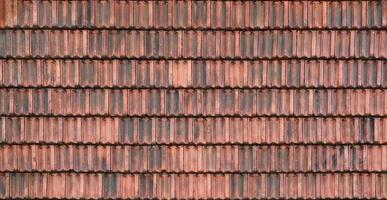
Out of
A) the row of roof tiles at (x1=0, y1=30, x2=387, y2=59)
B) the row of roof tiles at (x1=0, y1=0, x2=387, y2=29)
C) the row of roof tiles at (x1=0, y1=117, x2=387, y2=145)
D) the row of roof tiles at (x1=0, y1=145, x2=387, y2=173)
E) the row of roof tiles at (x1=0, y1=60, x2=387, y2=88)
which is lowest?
the row of roof tiles at (x1=0, y1=145, x2=387, y2=173)

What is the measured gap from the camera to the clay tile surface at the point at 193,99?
319 cm

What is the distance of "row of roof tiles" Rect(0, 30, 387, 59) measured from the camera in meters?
3.19

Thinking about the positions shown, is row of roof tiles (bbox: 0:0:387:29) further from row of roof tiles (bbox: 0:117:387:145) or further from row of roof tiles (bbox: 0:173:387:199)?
row of roof tiles (bbox: 0:173:387:199)

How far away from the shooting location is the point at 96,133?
127 inches

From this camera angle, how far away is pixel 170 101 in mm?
3205

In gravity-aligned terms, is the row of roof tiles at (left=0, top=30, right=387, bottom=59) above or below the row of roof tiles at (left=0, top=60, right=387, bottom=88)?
above

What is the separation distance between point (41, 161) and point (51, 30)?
0.62 metres

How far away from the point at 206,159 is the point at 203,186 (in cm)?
13

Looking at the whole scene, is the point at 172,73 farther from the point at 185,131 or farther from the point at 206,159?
the point at 206,159

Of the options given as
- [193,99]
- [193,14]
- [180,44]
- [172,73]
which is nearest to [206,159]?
[193,99]

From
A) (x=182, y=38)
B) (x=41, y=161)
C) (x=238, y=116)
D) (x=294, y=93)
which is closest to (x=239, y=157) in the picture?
(x=238, y=116)

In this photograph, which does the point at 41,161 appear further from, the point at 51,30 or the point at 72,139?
the point at 51,30

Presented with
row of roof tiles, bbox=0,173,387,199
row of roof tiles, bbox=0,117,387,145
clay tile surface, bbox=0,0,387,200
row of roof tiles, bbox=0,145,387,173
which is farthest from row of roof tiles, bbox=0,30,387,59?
row of roof tiles, bbox=0,173,387,199

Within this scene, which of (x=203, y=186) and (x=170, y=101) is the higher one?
(x=170, y=101)
